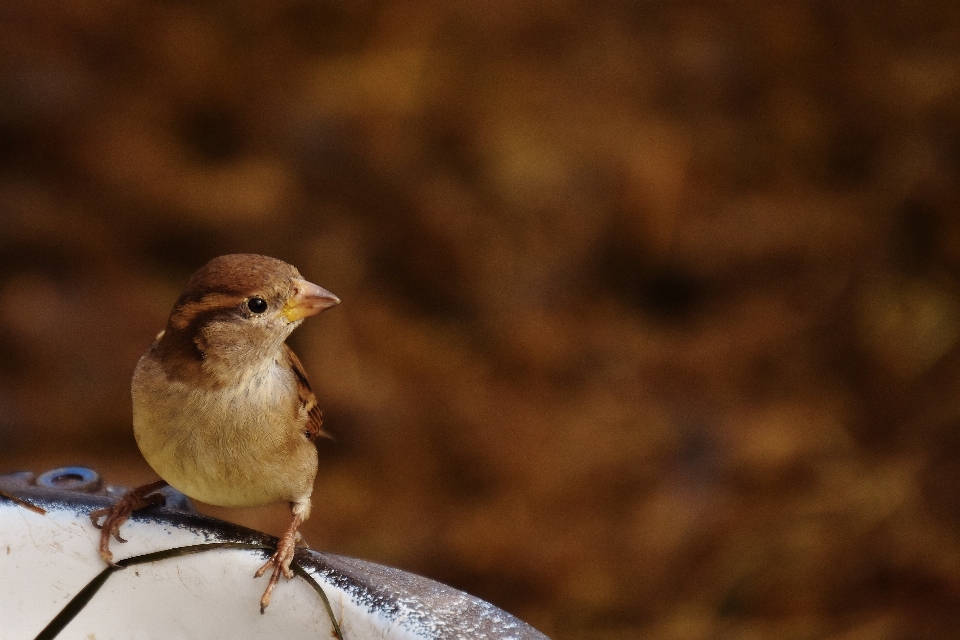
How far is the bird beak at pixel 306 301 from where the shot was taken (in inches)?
62.8

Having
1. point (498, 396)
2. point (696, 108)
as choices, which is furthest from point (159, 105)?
point (696, 108)

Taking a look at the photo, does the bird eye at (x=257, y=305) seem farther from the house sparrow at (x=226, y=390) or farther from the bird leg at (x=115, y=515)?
the bird leg at (x=115, y=515)

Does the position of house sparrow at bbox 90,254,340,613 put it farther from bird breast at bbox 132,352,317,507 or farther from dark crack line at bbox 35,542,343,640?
dark crack line at bbox 35,542,343,640

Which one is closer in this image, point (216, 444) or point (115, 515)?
point (115, 515)

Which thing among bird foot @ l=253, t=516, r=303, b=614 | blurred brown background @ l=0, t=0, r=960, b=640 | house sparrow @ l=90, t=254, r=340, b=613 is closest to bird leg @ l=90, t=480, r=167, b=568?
house sparrow @ l=90, t=254, r=340, b=613

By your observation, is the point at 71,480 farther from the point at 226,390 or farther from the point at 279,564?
the point at 279,564

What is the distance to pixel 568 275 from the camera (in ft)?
12.9

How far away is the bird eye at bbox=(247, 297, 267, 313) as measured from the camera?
63.0 inches

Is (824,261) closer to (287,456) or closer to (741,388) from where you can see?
(741,388)

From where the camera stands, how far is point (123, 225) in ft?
12.1

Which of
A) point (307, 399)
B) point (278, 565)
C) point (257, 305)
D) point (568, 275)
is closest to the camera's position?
point (278, 565)

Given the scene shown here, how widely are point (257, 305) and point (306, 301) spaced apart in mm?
71

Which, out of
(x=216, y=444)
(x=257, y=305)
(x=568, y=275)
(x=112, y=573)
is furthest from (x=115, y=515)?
(x=568, y=275)

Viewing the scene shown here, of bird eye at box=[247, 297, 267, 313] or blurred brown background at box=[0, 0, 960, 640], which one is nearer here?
bird eye at box=[247, 297, 267, 313]
